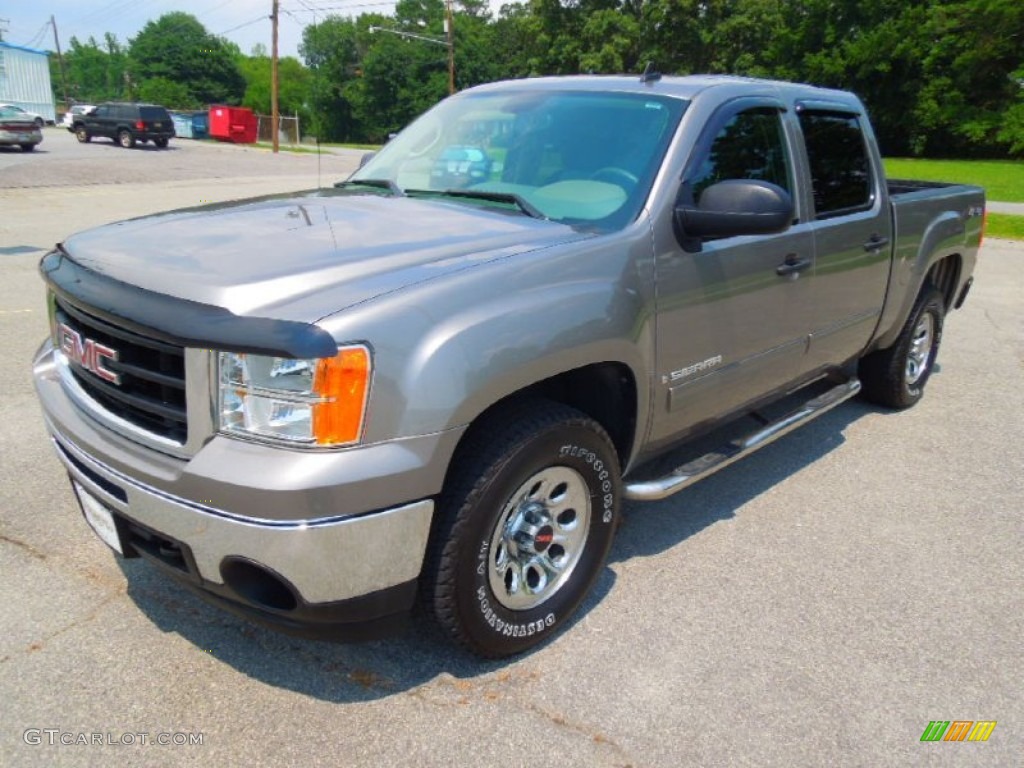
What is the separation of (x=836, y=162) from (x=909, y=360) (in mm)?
1761

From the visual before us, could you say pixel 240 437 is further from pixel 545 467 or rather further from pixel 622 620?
pixel 622 620

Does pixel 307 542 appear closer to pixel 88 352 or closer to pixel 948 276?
pixel 88 352

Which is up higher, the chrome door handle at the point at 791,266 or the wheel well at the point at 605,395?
the chrome door handle at the point at 791,266

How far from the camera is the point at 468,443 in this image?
2.46 m

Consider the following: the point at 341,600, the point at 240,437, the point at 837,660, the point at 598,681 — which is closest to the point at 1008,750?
the point at 837,660

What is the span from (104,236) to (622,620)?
228cm

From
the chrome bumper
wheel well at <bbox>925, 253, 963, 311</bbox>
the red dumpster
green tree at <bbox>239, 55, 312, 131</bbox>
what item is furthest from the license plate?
green tree at <bbox>239, 55, 312, 131</bbox>

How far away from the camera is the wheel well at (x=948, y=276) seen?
5.47 m

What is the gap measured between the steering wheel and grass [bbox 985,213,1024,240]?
14052 mm

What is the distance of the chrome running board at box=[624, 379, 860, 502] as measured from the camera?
307cm

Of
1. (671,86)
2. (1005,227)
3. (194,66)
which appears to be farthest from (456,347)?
(194,66)

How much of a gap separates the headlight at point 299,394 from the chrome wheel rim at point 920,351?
4250mm

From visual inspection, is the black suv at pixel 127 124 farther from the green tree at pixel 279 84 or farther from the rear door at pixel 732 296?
the rear door at pixel 732 296

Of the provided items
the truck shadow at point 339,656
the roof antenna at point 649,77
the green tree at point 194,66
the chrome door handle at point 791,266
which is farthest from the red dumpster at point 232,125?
the truck shadow at point 339,656
